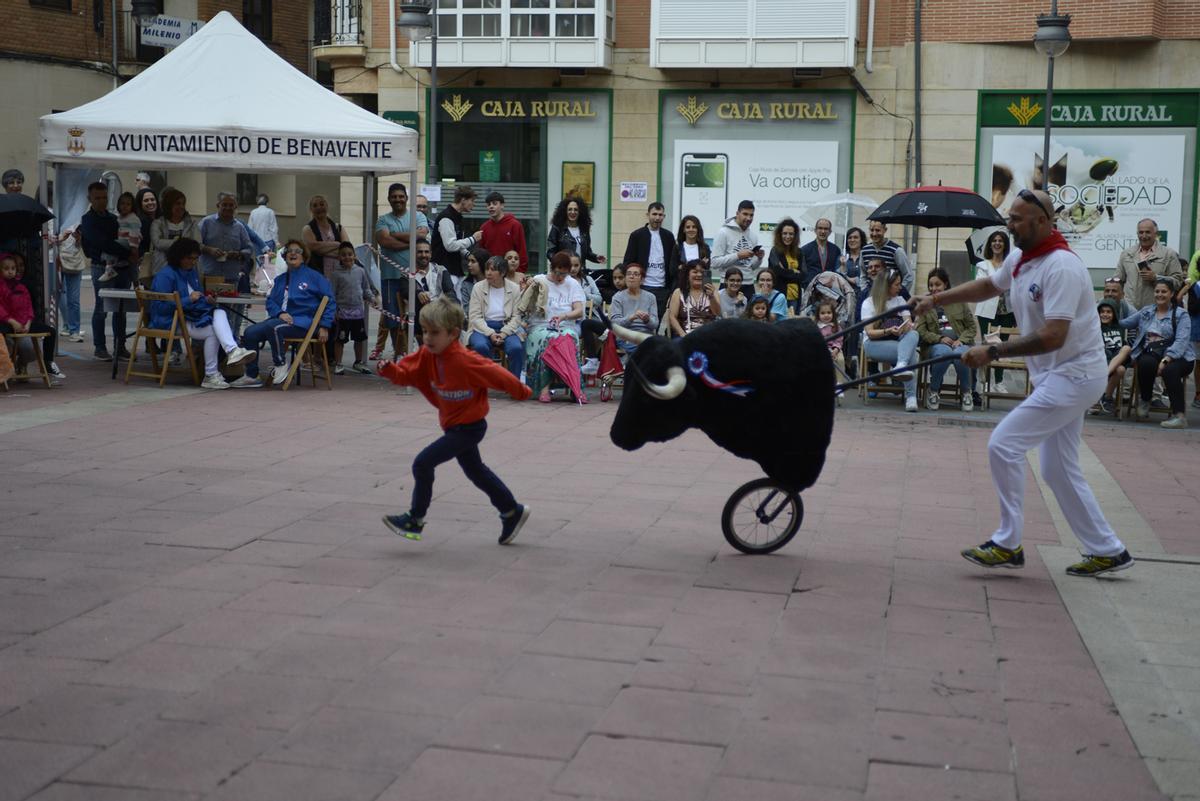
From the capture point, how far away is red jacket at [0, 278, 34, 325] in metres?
13.4

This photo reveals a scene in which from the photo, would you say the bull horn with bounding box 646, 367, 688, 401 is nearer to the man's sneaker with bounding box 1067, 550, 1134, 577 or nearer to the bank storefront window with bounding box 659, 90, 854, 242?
the man's sneaker with bounding box 1067, 550, 1134, 577

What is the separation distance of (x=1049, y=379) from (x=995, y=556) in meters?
0.90

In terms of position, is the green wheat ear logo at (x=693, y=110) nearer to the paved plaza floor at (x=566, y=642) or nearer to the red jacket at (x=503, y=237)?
the red jacket at (x=503, y=237)

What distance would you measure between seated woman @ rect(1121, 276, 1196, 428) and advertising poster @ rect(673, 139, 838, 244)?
12307mm

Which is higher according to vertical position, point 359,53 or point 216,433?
point 359,53

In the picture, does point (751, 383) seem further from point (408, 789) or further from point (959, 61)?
point (959, 61)

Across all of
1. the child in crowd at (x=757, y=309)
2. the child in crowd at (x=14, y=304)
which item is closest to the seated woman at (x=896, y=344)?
the child in crowd at (x=757, y=309)

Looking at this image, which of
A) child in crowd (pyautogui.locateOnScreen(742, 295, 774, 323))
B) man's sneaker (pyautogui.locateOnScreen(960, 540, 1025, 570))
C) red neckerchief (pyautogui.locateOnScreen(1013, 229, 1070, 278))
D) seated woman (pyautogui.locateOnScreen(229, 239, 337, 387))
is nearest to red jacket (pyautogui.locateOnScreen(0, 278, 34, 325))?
seated woman (pyautogui.locateOnScreen(229, 239, 337, 387))

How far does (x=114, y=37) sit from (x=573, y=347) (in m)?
24.5

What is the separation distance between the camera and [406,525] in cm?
733

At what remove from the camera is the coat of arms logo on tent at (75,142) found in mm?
14164

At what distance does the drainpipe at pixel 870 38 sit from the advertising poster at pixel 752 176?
148 cm

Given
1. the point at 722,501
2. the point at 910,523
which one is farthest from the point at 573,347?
the point at 910,523

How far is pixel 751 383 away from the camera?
6.89 m
